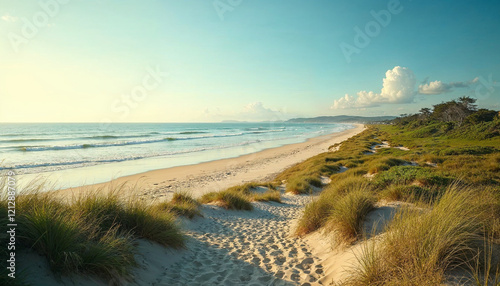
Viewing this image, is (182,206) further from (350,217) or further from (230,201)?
(350,217)

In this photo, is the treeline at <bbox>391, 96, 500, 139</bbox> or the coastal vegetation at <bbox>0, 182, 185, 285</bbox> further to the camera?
the treeline at <bbox>391, 96, 500, 139</bbox>

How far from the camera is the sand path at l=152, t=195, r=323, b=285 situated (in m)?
4.63

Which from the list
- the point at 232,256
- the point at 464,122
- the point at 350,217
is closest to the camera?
the point at 350,217

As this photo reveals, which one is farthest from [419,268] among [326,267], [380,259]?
[326,267]

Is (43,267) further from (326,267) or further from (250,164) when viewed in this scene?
(250,164)

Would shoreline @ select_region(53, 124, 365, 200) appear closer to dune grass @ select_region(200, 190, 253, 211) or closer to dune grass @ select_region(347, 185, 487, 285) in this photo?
dune grass @ select_region(200, 190, 253, 211)

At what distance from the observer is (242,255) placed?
589 cm

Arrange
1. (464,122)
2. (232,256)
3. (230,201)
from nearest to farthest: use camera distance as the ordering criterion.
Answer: (232,256) < (230,201) < (464,122)

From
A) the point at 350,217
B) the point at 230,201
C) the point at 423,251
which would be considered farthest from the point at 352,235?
the point at 230,201

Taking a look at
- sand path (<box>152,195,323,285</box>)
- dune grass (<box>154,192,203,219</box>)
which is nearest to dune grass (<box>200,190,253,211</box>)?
sand path (<box>152,195,323,285</box>)

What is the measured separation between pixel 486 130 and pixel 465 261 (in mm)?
40245

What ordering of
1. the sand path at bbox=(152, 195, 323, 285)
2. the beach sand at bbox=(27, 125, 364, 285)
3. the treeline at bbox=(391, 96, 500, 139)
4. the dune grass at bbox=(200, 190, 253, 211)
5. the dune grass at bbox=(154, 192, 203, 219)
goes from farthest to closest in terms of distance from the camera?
1. the treeline at bbox=(391, 96, 500, 139)
2. the dune grass at bbox=(200, 190, 253, 211)
3. the dune grass at bbox=(154, 192, 203, 219)
4. the sand path at bbox=(152, 195, 323, 285)
5. the beach sand at bbox=(27, 125, 364, 285)

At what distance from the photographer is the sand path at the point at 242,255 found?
4629 millimetres

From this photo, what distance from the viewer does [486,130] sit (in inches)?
1264
